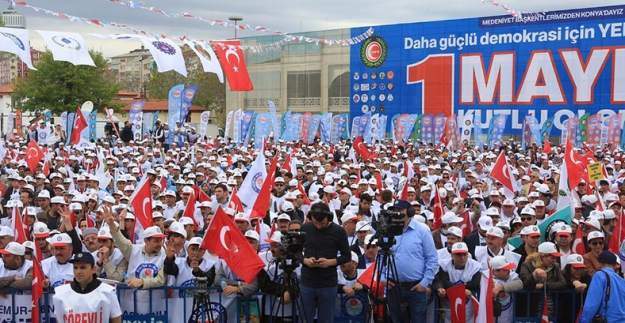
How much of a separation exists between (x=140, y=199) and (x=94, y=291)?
16.5 feet

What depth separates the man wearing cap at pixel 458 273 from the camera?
310 inches

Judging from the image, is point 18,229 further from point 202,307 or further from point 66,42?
point 66,42

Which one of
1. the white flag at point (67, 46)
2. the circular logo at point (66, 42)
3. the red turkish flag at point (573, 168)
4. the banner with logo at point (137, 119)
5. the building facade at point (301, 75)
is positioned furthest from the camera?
the building facade at point (301, 75)

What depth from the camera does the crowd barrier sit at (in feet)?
25.0

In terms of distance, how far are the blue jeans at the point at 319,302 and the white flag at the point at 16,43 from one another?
17755 millimetres

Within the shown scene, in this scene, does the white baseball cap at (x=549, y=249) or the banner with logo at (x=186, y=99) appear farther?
the banner with logo at (x=186, y=99)

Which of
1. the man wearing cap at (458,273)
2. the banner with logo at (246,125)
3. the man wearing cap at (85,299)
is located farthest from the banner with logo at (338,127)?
the man wearing cap at (85,299)

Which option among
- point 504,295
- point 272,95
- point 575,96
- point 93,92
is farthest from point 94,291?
point 93,92

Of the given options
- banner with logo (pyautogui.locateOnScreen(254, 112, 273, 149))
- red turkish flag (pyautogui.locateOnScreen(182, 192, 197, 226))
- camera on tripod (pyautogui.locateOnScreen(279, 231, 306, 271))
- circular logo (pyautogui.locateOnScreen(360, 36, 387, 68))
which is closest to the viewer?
camera on tripod (pyautogui.locateOnScreen(279, 231, 306, 271))

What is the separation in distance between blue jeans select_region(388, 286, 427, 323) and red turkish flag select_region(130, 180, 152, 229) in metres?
3.97

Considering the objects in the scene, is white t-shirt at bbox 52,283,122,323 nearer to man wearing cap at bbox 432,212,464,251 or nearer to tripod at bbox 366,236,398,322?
tripod at bbox 366,236,398,322

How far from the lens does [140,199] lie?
428 inches

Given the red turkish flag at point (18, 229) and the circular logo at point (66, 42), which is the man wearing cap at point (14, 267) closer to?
the red turkish flag at point (18, 229)

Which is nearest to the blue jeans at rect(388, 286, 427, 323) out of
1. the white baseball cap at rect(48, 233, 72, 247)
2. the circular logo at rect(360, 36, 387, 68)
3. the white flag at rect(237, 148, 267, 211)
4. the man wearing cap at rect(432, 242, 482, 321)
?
the man wearing cap at rect(432, 242, 482, 321)
